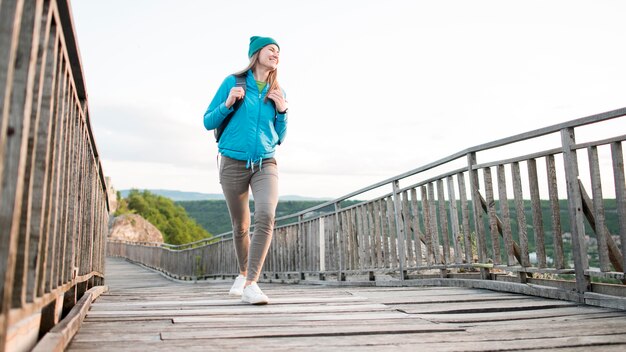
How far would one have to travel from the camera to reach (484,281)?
4426 mm

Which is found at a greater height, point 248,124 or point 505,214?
point 248,124

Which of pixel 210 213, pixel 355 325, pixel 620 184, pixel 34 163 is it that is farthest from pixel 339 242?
pixel 210 213

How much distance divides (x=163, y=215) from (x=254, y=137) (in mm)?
77893

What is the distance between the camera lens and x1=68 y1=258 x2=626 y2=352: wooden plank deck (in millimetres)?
2178

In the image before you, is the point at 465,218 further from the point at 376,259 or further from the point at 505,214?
the point at 376,259

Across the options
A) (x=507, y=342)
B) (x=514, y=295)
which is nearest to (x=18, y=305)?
(x=507, y=342)

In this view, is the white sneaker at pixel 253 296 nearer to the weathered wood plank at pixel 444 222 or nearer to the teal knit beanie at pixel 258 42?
the teal knit beanie at pixel 258 42

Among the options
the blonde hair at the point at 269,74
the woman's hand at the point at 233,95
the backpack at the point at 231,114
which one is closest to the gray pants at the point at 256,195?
the backpack at the point at 231,114

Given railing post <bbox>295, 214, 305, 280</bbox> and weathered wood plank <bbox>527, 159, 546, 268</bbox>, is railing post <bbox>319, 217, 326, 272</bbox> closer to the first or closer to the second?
railing post <bbox>295, 214, 305, 280</bbox>

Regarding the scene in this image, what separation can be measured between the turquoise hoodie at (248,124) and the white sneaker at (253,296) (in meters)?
0.84

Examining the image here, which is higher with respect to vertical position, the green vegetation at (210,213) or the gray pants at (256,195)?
the green vegetation at (210,213)

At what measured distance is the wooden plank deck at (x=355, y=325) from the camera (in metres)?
2.18

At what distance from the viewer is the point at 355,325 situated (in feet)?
8.73

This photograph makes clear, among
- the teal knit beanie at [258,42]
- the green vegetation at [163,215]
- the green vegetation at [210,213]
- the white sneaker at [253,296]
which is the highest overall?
the green vegetation at [210,213]
